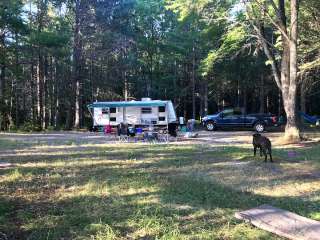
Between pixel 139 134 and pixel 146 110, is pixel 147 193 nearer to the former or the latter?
pixel 139 134

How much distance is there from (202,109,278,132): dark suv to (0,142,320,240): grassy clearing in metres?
14.9

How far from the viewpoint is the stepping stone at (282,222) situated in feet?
18.1

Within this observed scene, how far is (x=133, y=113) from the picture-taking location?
2720 centimetres

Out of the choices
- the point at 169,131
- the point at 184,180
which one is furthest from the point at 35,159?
the point at 169,131

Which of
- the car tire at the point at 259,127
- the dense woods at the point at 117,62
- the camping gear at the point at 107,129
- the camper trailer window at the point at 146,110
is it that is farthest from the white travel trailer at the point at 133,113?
the car tire at the point at 259,127

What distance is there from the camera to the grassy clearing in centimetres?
597

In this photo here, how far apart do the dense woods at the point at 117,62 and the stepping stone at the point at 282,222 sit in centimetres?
2065

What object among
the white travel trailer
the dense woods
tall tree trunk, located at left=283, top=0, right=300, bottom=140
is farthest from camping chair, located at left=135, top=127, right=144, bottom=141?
the dense woods

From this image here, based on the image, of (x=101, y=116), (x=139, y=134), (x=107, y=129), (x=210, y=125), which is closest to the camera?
A: (x=139, y=134)

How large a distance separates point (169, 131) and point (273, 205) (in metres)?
15.0

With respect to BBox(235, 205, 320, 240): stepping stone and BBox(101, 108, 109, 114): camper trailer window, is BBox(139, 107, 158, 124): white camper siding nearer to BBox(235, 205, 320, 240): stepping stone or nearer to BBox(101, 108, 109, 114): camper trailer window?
BBox(101, 108, 109, 114): camper trailer window

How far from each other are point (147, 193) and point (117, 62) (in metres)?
30.2

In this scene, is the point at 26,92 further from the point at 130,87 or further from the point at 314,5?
the point at 314,5

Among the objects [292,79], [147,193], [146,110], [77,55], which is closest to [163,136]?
[292,79]
